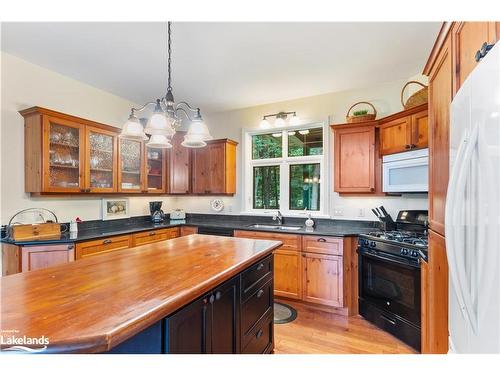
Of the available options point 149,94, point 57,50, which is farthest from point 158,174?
point 57,50

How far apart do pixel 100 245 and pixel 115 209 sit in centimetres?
90

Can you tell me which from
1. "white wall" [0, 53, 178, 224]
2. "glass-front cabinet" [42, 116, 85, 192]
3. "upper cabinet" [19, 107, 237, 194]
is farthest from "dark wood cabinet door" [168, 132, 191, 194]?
"glass-front cabinet" [42, 116, 85, 192]

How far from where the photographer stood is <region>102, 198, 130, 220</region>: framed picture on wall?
3422 millimetres

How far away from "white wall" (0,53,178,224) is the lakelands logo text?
98.0 inches

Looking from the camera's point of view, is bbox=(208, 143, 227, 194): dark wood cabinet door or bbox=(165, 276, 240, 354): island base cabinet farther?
bbox=(208, 143, 227, 194): dark wood cabinet door

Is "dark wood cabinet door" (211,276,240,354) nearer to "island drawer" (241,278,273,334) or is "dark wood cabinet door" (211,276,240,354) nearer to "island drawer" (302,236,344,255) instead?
"island drawer" (241,278,273,334)

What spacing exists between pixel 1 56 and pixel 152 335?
3175mm

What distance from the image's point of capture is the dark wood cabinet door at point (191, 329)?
101 centimetres

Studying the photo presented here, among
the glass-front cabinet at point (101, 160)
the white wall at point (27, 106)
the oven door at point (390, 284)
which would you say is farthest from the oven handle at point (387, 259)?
the white wall at point (27, 106)

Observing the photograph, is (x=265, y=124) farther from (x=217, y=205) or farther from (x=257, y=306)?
(x=257, y=306)

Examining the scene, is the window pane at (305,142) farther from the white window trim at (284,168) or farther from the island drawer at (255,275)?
the island drawer at (255,275)

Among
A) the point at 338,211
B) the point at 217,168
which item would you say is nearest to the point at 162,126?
the point at 217,168

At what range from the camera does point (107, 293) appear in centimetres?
105
